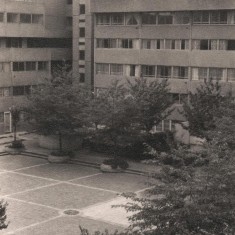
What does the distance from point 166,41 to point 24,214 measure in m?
27.6

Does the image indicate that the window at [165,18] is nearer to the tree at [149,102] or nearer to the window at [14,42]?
the tree at [149,102]

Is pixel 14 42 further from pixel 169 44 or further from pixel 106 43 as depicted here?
pixel 169 44

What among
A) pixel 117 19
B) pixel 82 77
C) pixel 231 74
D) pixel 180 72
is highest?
pixel 117 19

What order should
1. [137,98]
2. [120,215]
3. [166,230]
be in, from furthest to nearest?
[137,98], [120,215], [166,230]

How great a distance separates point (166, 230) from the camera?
1489 cm

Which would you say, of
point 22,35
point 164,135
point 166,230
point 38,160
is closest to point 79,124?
point 38,160

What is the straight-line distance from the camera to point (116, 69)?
54.3 meters

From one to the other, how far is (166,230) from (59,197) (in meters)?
17.5

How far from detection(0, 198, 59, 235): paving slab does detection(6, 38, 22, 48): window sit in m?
27.6

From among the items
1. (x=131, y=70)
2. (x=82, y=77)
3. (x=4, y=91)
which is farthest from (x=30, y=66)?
(x=131, y=70)

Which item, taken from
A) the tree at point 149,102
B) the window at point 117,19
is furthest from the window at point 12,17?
the tree at point 149,102

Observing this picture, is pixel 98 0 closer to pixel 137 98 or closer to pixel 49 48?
pixel 49 48

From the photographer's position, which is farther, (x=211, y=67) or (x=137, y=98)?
(x=211, y=67)

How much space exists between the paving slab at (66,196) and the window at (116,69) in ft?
72.2
